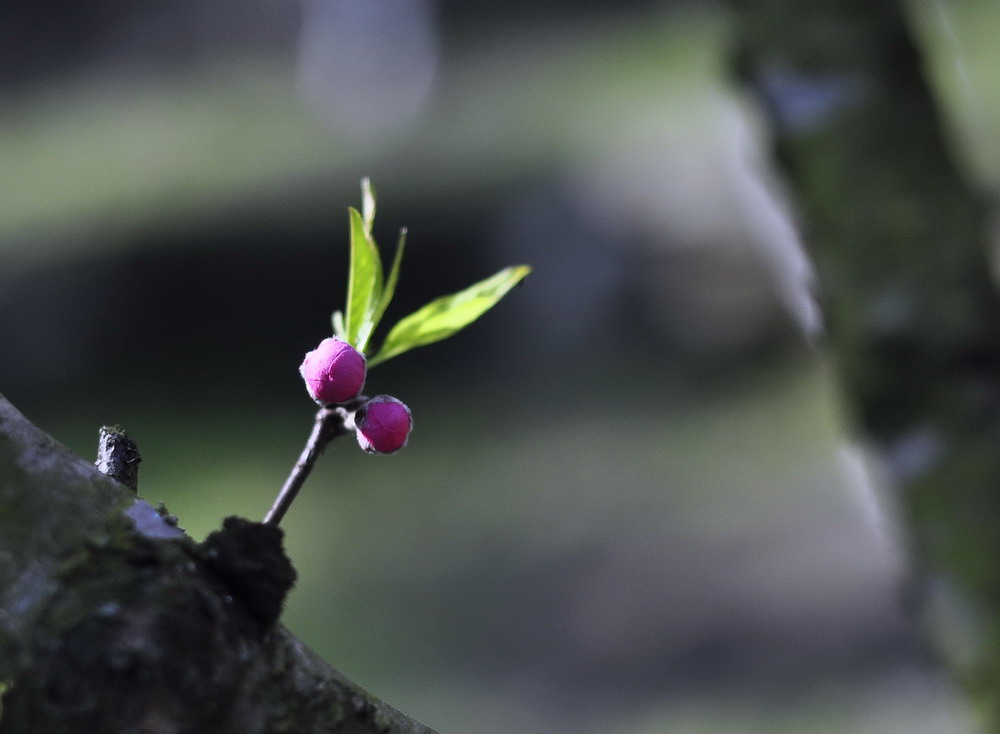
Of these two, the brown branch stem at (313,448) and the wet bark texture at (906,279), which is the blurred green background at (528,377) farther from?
the brown branch stem at (313,448)

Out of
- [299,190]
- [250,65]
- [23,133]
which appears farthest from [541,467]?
[250,65]

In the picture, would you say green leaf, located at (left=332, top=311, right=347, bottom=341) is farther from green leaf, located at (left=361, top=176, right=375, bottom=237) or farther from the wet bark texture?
the wet bark texture

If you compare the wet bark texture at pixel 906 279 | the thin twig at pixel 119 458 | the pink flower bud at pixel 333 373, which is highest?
the wet bark texture at pixel 906 279

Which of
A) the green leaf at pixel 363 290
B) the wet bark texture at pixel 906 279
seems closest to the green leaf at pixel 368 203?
the green leaf at pixel 363 290

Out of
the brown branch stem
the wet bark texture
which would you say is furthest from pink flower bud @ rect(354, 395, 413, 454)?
the wet bark texture

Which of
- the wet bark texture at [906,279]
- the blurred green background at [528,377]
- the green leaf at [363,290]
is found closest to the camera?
the green leaf at [363,290]

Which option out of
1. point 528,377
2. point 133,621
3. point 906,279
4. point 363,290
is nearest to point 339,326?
point 363,290
